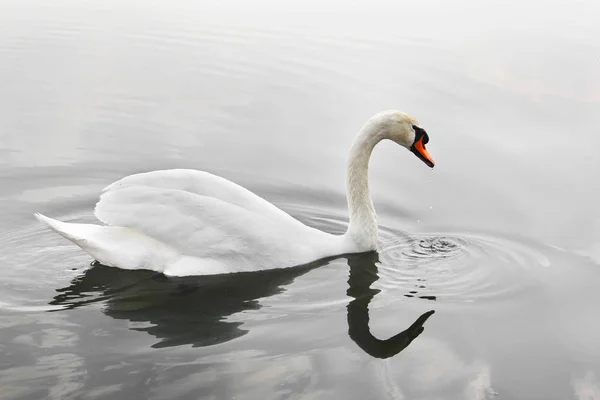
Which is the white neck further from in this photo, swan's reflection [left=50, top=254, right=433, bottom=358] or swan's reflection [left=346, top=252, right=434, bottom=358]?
swan's reflection [left=50, top=254, right=433, bottom=358]

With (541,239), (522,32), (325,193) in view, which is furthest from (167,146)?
(522,32)

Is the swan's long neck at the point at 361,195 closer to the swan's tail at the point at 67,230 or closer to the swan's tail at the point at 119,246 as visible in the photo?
the swan's tail at the point at 119,246

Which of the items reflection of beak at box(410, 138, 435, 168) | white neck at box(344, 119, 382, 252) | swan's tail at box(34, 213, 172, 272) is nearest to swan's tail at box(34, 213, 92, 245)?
swan's tail at box(34, 213, 172, 272)

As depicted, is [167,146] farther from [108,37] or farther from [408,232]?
[108,37]

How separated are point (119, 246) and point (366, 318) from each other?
2.38 metres

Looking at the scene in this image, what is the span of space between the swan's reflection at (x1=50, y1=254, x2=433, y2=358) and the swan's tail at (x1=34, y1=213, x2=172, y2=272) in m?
0.11

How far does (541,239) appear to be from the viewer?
1020 centimetres

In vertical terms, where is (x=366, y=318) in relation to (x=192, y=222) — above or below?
below

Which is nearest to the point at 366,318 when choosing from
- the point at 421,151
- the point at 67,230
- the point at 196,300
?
the point at 196,300

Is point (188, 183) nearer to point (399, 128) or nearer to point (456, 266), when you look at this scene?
point (399, 128)

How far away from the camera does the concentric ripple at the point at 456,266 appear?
29.1ft

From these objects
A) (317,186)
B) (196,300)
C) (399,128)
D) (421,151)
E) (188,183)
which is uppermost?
(399,128)

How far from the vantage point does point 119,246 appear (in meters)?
8.95

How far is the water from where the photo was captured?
23.8ft
